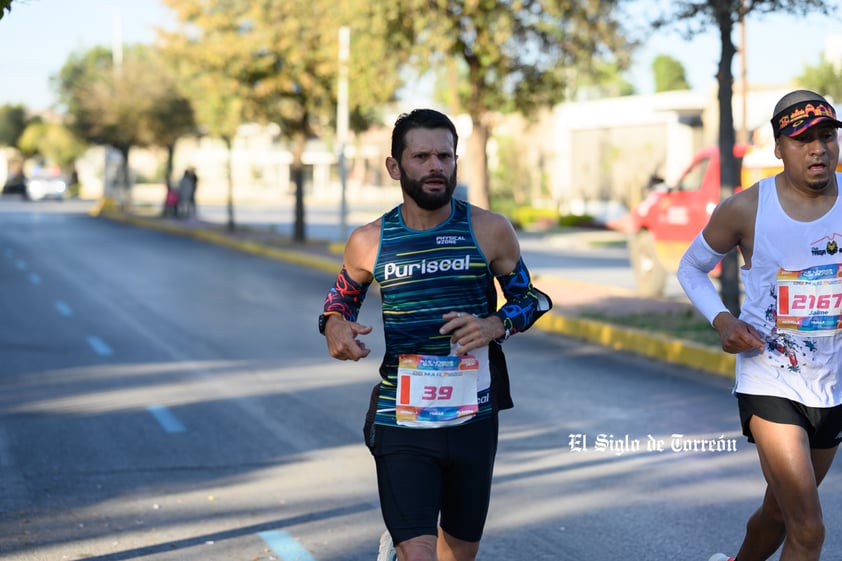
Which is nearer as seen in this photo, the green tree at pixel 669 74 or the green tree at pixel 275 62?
the green tree at pixel 275 62

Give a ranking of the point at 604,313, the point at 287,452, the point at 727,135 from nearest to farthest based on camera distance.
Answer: the point at 287,452, the point at 727,135, the point at 604,313

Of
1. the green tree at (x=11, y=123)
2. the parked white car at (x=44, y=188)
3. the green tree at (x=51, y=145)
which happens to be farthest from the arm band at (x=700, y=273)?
the green tree at (x=11, y=123)

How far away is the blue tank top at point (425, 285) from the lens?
420cm

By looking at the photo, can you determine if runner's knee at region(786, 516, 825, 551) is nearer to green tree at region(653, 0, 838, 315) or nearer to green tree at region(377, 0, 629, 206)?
green tree at region(653, 0, 838, 315)

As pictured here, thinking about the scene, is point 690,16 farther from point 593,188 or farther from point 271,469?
point 593,188

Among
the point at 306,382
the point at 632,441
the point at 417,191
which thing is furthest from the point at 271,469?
the point at 417,191

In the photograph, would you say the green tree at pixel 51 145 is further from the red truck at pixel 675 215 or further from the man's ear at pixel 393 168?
the man's ear at pixel 393 168

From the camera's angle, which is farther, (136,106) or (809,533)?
(136,106)

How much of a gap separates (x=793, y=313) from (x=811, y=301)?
0.24ft

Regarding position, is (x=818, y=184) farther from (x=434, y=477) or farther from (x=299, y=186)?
(x=299, y=186)

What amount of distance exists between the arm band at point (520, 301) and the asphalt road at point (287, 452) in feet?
6.72

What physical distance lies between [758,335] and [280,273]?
1984 cm

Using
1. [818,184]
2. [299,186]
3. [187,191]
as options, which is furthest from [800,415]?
[187,191]

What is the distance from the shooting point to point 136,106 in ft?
157
